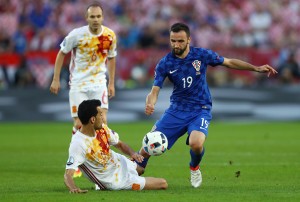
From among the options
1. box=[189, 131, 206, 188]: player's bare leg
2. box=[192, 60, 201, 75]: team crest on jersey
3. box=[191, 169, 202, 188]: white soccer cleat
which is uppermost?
box=[192, 60, 201, 75]: team crest on jersey

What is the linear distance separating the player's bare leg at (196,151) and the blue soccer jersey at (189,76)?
1.59 feet

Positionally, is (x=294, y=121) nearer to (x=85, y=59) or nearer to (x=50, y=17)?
(x=50, y=17)

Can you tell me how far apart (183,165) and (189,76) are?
9.84 ft

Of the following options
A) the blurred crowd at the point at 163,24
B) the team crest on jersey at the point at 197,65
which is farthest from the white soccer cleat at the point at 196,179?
the blurred crowd at the point at 163,24

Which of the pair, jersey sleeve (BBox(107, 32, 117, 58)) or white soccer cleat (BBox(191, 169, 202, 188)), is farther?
jersey sleeve (BBox(107, 32, 117, 58))

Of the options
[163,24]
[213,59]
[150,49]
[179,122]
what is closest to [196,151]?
[179,122]

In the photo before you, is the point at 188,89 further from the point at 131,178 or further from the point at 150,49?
the point at 150,49

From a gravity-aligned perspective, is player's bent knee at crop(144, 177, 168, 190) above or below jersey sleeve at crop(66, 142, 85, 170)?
below

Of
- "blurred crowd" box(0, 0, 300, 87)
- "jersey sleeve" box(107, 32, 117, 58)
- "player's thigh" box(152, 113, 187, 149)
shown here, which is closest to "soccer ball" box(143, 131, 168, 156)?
"player's thigh" box(152, 113, 187, 149)

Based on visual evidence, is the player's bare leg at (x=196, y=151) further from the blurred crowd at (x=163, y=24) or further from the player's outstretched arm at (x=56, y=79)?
the blurred crowd at (x=163, y=24)

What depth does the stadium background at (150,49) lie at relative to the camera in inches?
858

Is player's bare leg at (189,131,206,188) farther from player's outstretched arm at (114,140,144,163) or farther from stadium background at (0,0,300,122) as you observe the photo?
stadium background at (0,0,300,122)

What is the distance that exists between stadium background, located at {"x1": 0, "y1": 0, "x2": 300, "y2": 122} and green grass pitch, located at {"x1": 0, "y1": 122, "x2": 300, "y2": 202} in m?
0.60

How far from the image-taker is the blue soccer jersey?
10.2m
